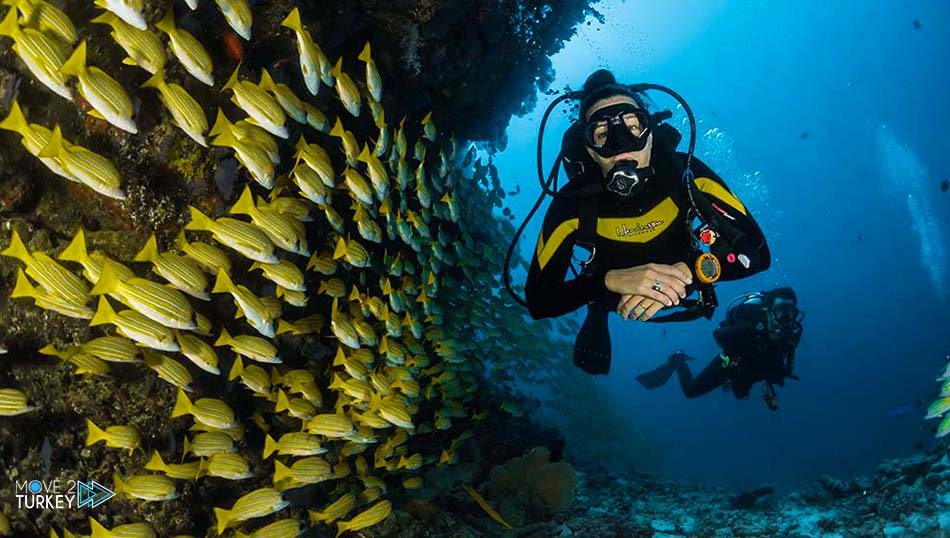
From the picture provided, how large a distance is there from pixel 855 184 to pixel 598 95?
10442 cm

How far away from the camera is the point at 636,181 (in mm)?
3992

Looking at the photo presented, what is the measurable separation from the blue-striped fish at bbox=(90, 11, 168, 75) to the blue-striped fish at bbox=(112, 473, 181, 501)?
2573 mm

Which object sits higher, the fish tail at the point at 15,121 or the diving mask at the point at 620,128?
the diving mask at the point at 620,128

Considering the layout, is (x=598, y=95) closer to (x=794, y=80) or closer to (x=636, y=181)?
(x=636, y=181)

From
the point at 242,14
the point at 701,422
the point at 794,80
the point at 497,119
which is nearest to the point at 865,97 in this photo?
the point at 794,80

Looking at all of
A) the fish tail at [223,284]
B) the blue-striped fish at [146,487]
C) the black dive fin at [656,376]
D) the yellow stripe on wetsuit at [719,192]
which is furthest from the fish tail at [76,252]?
the black dive fin at [656,376]

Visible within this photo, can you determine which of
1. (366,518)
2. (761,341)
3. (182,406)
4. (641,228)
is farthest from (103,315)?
(761,341)

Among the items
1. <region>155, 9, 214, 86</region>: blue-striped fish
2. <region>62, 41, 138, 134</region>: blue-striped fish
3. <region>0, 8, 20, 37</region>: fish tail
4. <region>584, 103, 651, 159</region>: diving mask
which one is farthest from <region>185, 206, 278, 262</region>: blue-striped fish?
<region>584, 103, 651, 159</region>: diving mask

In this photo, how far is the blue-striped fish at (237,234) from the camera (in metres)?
3.04

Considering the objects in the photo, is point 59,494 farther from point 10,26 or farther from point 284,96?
point 284,96

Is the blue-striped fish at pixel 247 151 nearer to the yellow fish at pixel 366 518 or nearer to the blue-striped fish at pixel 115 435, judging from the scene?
the blue-striped fish at pixel 115 435

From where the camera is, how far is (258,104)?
3.11 meters

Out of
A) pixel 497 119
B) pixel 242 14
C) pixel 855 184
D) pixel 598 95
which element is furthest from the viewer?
pixel 855 184

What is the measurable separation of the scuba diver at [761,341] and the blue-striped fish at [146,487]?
29.1ft
